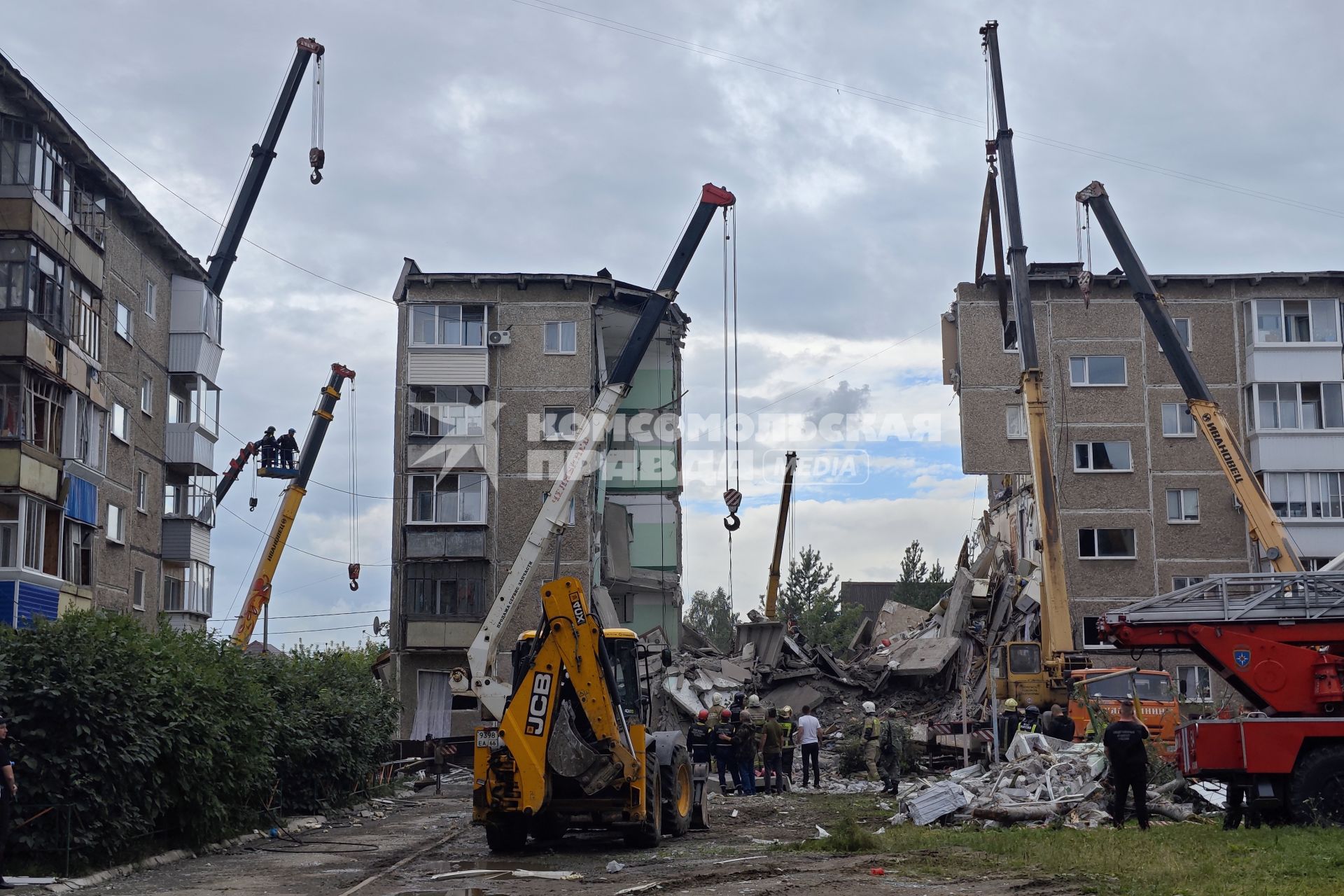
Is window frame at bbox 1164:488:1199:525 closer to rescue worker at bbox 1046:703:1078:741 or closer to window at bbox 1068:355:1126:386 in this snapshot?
window at bbox 1068:355:1126:386

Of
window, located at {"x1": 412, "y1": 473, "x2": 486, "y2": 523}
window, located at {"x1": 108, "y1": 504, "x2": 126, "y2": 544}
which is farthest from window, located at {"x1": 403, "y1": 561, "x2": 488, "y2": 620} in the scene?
window, located at {"x1": 108, "y1": 504, "x2": 126, "y2": 544}

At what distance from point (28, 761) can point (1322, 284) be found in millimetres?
41717

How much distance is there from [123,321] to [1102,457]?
2959 cm

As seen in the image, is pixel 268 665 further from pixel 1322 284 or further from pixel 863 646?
pixel 1322 284

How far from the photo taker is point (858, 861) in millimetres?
13711

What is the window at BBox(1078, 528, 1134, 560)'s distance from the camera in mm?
42750

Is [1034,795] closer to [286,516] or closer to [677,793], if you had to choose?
[677,793]

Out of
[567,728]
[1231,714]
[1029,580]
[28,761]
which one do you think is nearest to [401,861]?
[567,728]

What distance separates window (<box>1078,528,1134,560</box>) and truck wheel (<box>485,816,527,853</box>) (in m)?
30.4

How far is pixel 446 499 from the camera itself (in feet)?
143

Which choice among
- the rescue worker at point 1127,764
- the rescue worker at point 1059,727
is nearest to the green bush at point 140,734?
the rescue worker at point 1127,764

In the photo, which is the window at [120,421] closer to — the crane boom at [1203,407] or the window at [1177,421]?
the crane boom at [1203,407]

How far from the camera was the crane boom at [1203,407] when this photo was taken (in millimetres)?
29000

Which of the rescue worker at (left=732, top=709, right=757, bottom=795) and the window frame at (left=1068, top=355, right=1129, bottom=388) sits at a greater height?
the window frame at (left=1068, top=355, right=1129, bottom=388)
